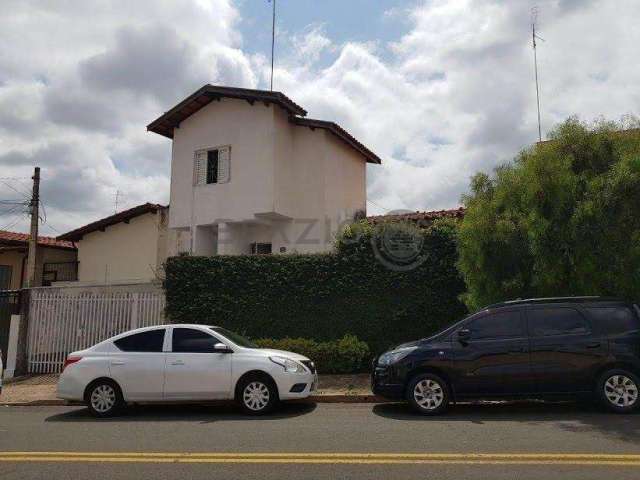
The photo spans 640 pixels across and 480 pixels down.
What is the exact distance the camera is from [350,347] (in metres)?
12.6

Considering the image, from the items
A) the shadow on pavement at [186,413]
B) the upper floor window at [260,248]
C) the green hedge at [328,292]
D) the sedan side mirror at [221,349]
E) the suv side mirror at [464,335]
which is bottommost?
the shadow on pavement at [186,413]

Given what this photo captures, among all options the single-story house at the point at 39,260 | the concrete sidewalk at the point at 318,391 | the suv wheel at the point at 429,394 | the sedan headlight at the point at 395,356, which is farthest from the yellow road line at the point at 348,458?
the single-story house at the point at 39,260

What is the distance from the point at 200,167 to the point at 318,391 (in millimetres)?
10776

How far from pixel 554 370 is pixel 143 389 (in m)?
6.61

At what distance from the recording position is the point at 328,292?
43.8ft

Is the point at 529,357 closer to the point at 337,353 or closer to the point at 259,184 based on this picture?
the point at 337,353

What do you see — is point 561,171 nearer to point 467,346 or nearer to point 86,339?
point 467,346

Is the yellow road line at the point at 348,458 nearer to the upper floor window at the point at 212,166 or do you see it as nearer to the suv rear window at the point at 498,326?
the suv rear window at the point at 498,326

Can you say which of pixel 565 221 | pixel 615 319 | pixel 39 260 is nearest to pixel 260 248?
pixel 39 260

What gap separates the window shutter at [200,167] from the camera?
19039 mm

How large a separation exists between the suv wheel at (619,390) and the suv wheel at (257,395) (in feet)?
16.8

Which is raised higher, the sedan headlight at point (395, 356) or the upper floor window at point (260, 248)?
the upper floor window at point (260, 248)

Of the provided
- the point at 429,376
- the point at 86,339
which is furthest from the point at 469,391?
the point at 86,339

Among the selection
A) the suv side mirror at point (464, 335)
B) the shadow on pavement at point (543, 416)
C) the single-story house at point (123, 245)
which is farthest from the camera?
the single-story house at point (123, 245)
